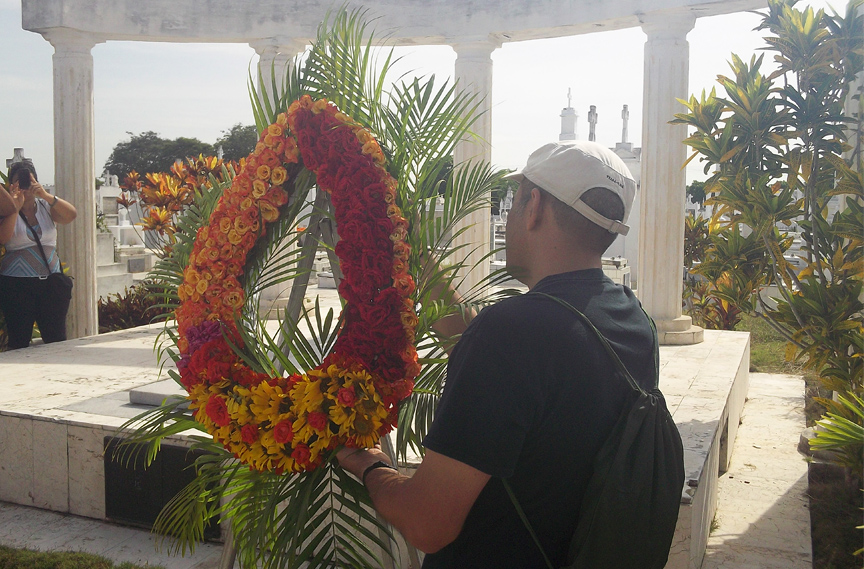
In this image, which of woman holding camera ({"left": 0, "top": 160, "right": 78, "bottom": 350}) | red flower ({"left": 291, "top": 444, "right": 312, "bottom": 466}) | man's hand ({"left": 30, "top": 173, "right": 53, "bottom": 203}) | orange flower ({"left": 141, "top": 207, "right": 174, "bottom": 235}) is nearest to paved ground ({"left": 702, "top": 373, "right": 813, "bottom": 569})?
red flower ({"left": 291, "top": 444, "right": 312, "bottom": 466})

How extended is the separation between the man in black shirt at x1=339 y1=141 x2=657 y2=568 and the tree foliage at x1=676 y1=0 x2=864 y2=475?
11.7 feet

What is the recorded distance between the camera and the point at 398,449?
3.48 metres

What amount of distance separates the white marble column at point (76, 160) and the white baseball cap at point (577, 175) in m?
9.79

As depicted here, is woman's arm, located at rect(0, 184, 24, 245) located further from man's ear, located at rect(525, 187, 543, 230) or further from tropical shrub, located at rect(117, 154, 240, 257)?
man's ear, located at rect(525, 187, 543, 230)

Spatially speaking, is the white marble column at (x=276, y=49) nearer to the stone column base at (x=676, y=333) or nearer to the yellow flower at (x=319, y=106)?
the stone column base at (x=676, y=333)

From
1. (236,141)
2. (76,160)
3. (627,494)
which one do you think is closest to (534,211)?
(627,494)

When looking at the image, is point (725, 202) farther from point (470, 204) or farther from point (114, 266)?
point (114, 266)

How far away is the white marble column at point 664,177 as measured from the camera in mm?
9578

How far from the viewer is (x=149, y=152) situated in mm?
76938

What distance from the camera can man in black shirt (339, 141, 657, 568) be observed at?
194cm

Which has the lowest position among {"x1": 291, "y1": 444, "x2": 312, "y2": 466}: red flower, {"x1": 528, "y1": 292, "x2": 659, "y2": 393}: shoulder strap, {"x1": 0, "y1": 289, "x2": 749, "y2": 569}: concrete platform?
{"x1": 0, "y1": 289, "x2": 749, "y2": 569}: concrete platform

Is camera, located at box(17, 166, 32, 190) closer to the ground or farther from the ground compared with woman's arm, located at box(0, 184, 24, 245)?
farther from the ground

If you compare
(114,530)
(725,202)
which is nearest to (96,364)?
(114,530)

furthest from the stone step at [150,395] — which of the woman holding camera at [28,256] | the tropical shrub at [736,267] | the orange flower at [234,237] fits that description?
the tropical shrub at [736,267]
